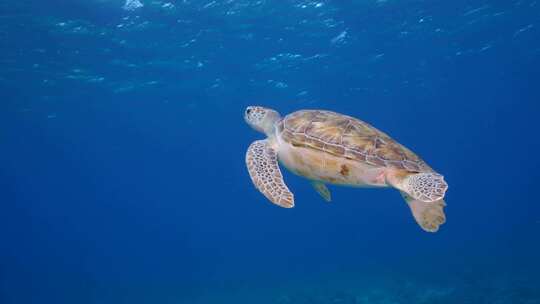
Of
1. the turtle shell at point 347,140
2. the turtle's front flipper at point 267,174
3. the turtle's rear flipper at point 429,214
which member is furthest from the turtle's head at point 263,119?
the turtle's rear flipper at point 429,214

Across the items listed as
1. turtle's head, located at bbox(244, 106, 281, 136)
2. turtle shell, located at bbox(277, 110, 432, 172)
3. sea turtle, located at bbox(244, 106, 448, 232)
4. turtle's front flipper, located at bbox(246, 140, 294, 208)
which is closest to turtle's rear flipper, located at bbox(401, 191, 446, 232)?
sea turtle, located at bbox(244, 106, 448, 232)

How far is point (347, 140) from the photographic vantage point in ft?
15.4

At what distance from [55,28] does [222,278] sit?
64.9 feet

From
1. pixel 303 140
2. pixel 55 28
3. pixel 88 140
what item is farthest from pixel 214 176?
pixel 303 140

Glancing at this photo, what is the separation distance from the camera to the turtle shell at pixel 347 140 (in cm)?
441

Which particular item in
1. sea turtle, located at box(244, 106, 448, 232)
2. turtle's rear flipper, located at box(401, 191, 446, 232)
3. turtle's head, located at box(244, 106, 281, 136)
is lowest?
turtle's rear flipper, located at box(401, 191, 446, 232)

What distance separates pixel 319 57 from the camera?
23219mm

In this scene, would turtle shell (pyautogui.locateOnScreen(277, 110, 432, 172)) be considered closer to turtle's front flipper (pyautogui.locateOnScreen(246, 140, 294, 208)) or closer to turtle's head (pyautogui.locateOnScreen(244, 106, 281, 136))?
turtle's front flipper (pyautogui.locateOnScreen(246, 140, 294, 208))

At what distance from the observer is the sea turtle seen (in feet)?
13.9

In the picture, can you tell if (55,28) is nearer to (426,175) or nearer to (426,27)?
(426,175)

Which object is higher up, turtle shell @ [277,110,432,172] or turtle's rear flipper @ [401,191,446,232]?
turtle shell @ [277,110,432,172]

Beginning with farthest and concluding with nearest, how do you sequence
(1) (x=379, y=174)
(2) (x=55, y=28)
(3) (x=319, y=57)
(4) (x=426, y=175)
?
(3) (x=319, y=57)
(2) (x=55, y=28)
(1) (x=379, y=174)
(4) (x=426, y=175)

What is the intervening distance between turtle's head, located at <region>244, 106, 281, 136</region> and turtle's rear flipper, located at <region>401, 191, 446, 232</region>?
8.19ft

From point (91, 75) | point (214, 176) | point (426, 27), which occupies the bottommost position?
point (214, 176)
